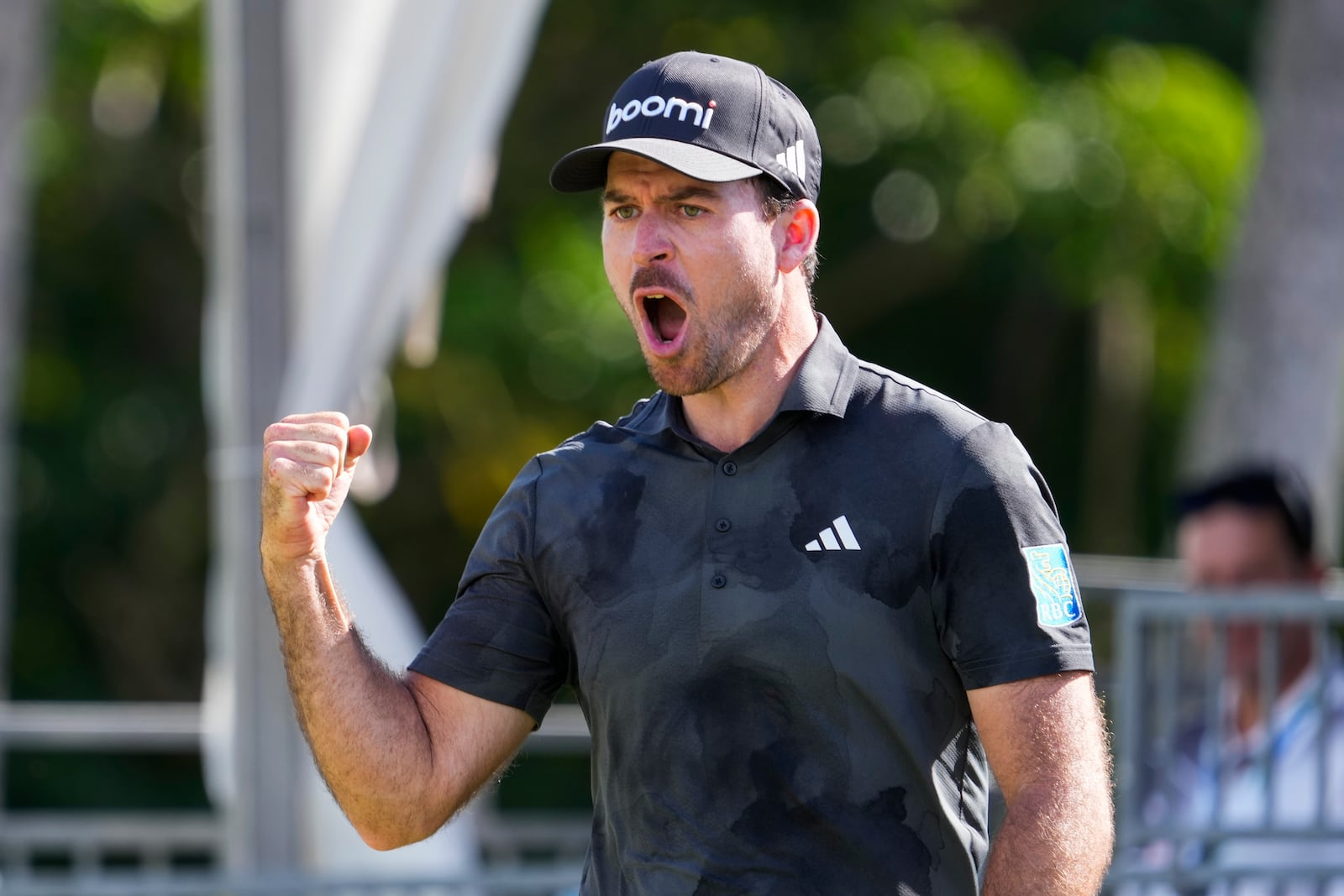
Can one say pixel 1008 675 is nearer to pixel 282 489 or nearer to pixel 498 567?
pixel 498 567

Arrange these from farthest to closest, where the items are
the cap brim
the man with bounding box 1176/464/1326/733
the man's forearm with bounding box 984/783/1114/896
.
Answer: the man with bounding box 1176/464/1326/733
the cap brim
the man's forearm with bounding box 984/783/1114/896

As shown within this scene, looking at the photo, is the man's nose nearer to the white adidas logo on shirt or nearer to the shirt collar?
the shirt collar

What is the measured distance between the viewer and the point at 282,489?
7.39 ft

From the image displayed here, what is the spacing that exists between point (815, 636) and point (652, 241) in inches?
19.8

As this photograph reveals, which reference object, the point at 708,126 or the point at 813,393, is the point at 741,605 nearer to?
the point at 813,393

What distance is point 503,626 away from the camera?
239 cm

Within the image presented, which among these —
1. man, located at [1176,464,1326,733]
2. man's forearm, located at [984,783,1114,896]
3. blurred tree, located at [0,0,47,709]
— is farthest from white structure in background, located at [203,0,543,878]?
blurred tree, located at [0,0,47,709]

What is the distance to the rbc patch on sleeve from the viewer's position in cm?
215

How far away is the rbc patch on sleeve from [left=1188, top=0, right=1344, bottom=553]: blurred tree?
5908mm

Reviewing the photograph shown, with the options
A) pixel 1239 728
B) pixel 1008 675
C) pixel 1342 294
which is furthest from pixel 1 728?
pixel 1342 294

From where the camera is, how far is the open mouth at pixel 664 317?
2279 millimetres

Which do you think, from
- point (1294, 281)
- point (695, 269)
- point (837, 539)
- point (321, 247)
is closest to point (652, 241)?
point (695, 269)

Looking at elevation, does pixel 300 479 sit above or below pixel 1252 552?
above

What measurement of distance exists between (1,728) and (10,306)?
8.41 ft
